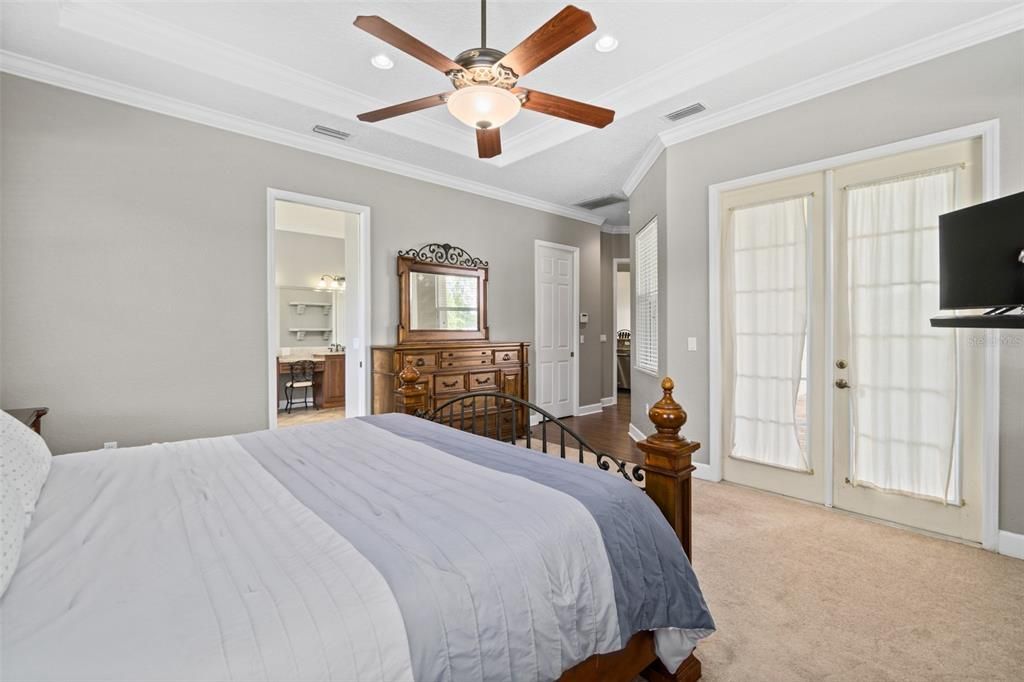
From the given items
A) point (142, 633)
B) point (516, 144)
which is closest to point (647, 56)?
point (516, 144)

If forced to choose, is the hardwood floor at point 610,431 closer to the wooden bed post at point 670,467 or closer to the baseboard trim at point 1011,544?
the baseboard trim at point 1011,544

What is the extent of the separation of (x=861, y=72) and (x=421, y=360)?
3.87 meters

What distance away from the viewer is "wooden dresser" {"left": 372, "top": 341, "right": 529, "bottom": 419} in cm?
427

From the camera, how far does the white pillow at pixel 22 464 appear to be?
46.6 inches

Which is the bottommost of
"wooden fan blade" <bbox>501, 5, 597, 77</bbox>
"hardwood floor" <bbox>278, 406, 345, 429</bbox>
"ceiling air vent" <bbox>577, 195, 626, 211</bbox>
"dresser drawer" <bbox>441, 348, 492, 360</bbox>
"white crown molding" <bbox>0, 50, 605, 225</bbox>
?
"hardwood floor" <bbox>278, 406, 345, 429</bbox>

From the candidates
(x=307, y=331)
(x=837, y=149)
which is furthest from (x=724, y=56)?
(x=307, y=331)

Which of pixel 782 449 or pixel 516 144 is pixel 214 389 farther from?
pixel 782 449

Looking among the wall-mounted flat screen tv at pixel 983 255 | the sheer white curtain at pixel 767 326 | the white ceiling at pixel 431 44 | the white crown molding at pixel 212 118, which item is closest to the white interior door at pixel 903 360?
the sheer white curtain at pixel 767 326

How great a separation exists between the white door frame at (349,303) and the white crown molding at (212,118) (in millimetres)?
436

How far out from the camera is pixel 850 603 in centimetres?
204

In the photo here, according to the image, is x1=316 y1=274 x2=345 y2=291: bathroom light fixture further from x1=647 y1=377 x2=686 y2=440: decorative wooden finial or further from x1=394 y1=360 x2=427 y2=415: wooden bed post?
x1=647 y1=377 x2=686 y2=440: decorative wooden finial

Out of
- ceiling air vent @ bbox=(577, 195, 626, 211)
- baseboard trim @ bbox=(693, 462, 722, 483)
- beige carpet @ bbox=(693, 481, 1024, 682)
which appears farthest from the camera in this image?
ceiling air vent @ bbox=(577, 195, 626, 211)

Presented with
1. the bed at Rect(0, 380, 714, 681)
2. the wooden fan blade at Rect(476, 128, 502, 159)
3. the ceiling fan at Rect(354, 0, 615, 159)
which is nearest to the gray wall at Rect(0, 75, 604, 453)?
the bed at Rect(0, 380, 714, 681)

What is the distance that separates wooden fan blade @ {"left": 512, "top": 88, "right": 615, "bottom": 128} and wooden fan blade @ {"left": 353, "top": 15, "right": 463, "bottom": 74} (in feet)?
1.46
